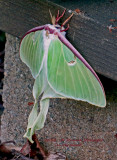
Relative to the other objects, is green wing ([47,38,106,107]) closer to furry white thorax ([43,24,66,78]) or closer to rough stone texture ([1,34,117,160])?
furry white thorax ([43,24,66,78])

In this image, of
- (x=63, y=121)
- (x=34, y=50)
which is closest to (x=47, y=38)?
(x=34, y=50)

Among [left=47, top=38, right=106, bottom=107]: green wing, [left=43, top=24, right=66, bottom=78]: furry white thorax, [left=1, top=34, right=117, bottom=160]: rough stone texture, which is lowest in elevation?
[left=1, top=34, right=117, bottom=160]: rough stone texture

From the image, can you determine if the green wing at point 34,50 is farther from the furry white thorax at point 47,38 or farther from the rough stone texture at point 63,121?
the rough stone texture at point 63,121

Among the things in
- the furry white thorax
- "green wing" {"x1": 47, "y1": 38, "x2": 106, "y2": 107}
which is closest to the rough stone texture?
"green wing" {"x1": 47, "y1": 38, "x2": 106, "y2": 107}

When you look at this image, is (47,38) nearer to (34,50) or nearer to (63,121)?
(34,50)

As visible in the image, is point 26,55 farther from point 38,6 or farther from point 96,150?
point 96,150
